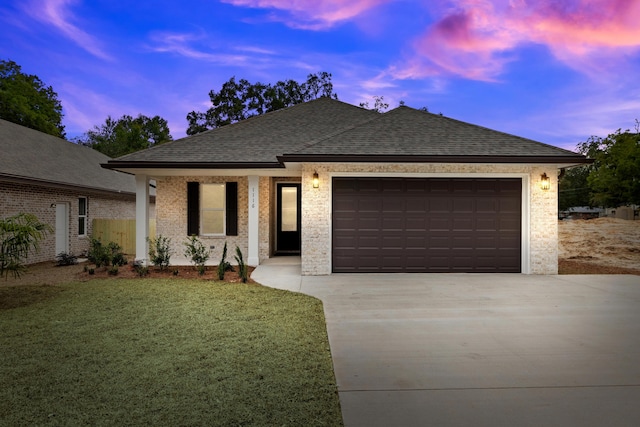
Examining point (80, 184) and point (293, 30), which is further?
point (293, 30)

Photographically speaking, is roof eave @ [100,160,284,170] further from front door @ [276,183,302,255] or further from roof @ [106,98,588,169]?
front door @ [276,183,302,255]

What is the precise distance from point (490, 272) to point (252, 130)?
29.2 ft

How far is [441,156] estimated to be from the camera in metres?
9.66

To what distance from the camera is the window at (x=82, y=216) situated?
51.7 ft

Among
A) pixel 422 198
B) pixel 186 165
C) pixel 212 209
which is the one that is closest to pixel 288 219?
pixel 212 209

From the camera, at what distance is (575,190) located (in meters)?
54.5

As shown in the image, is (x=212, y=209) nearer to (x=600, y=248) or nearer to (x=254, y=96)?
(x=600, y=248)

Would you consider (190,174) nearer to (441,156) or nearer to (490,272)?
(441,156)

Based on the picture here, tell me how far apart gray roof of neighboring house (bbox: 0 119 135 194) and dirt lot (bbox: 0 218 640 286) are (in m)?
2.94

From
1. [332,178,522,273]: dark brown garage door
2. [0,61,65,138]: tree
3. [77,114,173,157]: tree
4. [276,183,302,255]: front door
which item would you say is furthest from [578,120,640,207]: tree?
[0,61,65,138]: tree

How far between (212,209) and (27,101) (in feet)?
80.3

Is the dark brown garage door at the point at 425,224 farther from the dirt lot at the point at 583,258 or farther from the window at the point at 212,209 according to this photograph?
the window at the point at 212,209

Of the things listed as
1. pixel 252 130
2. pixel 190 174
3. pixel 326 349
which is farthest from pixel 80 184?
pixel 326 349

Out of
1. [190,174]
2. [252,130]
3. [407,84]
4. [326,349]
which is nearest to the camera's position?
[326,349]
